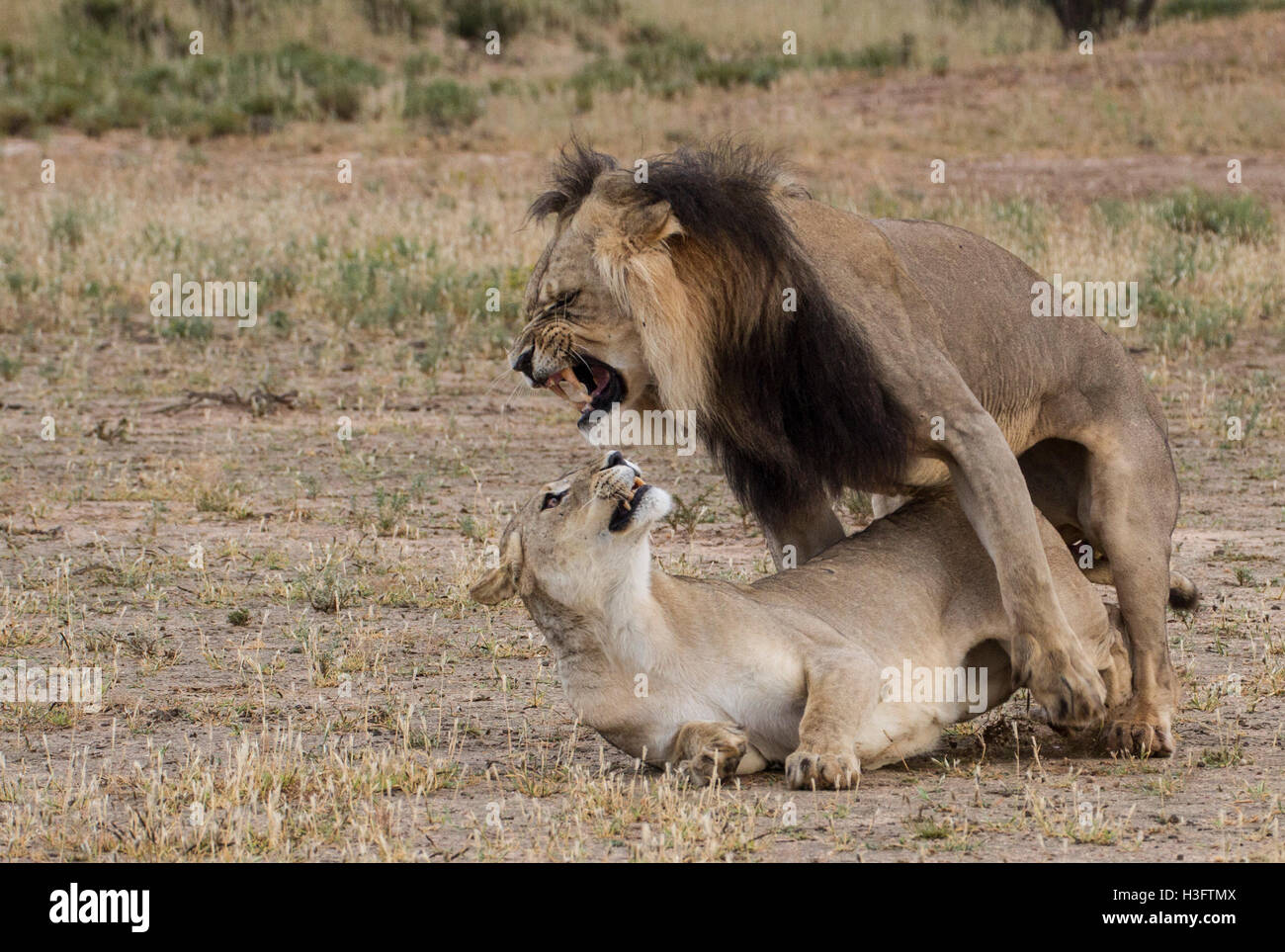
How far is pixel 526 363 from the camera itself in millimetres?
5672

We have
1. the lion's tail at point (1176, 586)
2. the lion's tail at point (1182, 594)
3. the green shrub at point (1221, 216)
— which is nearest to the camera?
the lion's tail at point (1176, 586)

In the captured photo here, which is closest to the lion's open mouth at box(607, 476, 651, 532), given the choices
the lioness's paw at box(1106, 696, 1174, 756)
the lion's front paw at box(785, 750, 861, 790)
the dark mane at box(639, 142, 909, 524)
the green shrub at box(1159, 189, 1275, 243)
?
the dark mane at box(639, 142, 909, 524)

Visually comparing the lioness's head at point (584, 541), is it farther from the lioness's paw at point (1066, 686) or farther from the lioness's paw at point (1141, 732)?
the lioness's paw at point (1141, 732)

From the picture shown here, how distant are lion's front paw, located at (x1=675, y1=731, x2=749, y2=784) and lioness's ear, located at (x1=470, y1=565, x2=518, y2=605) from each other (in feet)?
2.39

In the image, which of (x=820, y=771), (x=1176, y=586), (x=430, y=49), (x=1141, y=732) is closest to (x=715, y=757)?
(x=820, y=771)

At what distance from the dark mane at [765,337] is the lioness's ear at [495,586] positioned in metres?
0.73

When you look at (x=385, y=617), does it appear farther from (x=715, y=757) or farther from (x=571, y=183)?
(x=715, y=757)

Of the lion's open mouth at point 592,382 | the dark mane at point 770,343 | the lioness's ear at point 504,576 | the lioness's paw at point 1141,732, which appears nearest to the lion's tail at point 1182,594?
the lioness's paw at point 1141,732

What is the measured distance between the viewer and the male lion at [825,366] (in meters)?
5.68

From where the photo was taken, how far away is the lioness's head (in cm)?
557

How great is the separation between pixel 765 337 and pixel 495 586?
110 cm

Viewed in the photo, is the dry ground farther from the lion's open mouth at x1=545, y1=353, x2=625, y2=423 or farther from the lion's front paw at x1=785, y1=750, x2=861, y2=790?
the lion's open mouth at x1=545, y1=353, x2=625, y2=423

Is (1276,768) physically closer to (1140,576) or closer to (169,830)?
(1140,576)
